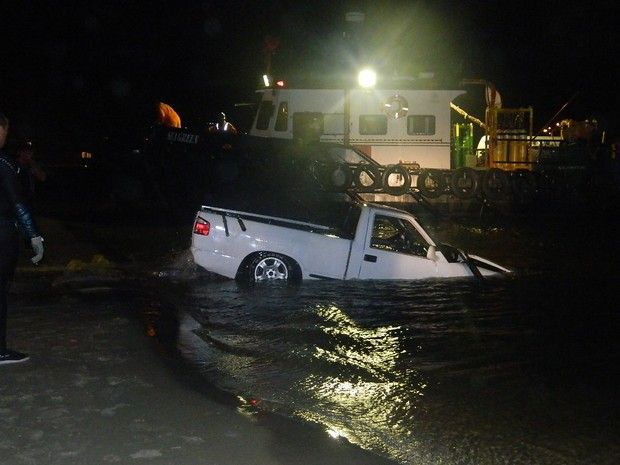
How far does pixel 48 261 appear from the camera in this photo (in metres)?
13.1

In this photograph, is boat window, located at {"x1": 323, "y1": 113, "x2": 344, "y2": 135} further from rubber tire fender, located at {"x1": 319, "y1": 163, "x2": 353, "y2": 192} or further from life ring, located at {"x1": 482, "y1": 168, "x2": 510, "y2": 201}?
life ring, located at {"x1": 482, "y1": 168, "x2": 510, "y2": 201}

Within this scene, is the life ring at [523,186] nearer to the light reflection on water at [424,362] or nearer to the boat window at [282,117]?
the boat window at [282,117]

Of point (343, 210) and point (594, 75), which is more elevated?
point (594, 75)

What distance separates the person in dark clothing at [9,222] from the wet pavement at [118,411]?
0.73m

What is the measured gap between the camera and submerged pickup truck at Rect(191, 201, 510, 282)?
11.4m

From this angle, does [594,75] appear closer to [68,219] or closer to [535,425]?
[68,219]

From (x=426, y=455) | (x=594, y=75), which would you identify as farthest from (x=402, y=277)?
(x=594, y=75)

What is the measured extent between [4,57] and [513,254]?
2649cm

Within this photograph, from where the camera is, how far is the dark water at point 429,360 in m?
5.76

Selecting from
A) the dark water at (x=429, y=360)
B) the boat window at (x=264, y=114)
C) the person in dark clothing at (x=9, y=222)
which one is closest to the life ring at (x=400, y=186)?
the boat window at (x=264, y=114)

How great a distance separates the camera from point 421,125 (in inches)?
800

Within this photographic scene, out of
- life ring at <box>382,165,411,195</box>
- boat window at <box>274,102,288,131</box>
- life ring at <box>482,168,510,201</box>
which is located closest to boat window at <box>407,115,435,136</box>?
life ring at <box>482,168,510,201</box>

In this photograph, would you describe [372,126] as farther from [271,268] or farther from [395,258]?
[271,268]

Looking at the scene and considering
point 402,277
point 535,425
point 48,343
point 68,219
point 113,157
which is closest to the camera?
point 535,425
